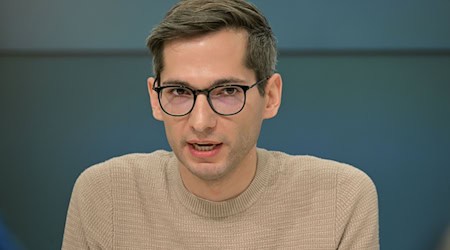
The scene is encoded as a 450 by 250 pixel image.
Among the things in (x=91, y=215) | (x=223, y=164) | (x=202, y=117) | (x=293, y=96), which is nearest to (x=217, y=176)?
(x=223, y=164)

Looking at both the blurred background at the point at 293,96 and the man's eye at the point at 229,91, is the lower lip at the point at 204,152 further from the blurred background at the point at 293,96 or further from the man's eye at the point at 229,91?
the blurred background at the point at 293,96

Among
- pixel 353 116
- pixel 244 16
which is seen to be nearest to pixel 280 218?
pixel 244 16

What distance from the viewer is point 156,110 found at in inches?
57.5

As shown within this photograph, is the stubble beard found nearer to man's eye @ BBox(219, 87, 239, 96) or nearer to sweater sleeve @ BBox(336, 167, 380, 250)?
man's eye @ BBox(219, 87, 239, 96)

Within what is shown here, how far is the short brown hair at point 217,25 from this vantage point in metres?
1.34

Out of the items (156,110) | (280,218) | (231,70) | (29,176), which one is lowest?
(29,176)

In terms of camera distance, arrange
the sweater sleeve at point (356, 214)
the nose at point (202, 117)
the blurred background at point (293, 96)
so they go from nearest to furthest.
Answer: the nose at point (202, 117) < the sweater sleeve at point (356, 214) < the blurred background at point (293, 96)

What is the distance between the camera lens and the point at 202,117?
1.29 meters

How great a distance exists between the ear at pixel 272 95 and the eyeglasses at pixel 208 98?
109 millimetres

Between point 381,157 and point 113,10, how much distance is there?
111cm

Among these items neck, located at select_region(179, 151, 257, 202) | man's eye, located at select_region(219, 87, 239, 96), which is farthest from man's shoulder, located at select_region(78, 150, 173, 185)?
man's eye, located at select_region(219, 87, 239, 96)

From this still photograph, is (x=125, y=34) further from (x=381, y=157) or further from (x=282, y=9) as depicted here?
(x=381, y=157)

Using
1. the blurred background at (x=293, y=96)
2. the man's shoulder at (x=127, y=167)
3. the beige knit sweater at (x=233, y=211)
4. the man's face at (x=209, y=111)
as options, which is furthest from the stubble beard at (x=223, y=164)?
the blurred background at (x=293, y=96)

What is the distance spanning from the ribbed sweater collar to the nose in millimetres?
231
